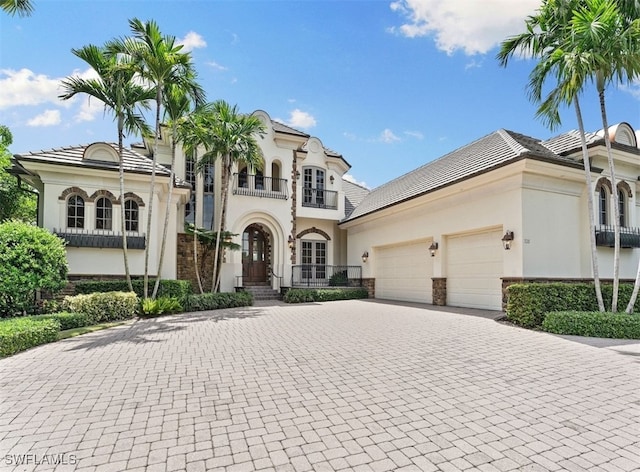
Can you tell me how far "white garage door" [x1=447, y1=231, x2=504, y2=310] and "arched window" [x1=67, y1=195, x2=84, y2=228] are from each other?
1385 centimetres

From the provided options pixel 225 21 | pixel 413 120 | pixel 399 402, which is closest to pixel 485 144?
pixel 413 120

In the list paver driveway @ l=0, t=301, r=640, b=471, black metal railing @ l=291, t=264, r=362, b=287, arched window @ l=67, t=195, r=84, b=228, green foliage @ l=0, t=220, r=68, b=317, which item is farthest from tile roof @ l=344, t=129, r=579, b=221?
green foliage @ l=0, t=220, r=68, b=317

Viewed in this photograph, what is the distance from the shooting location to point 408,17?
36.0 ft

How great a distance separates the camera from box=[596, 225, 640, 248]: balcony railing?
12.1 m

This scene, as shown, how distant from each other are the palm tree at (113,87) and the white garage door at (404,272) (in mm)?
11381

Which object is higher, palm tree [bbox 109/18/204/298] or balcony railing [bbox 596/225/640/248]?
palm tree [bbox 109/18/204/298]

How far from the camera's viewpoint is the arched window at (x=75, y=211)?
12594 millimetres

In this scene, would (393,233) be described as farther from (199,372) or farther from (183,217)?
(199,372)

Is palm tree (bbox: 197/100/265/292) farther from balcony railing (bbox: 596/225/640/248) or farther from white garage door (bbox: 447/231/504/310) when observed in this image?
balcony railing (bbox: 596/225/640/248)

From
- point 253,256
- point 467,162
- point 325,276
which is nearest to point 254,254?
point 253,256

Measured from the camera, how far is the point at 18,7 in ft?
31.3

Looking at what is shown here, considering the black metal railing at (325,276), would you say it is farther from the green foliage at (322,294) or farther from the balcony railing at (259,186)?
the balcony railing at (259,186)

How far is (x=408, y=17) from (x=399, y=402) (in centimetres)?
1121

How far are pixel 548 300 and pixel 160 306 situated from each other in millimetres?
11576
